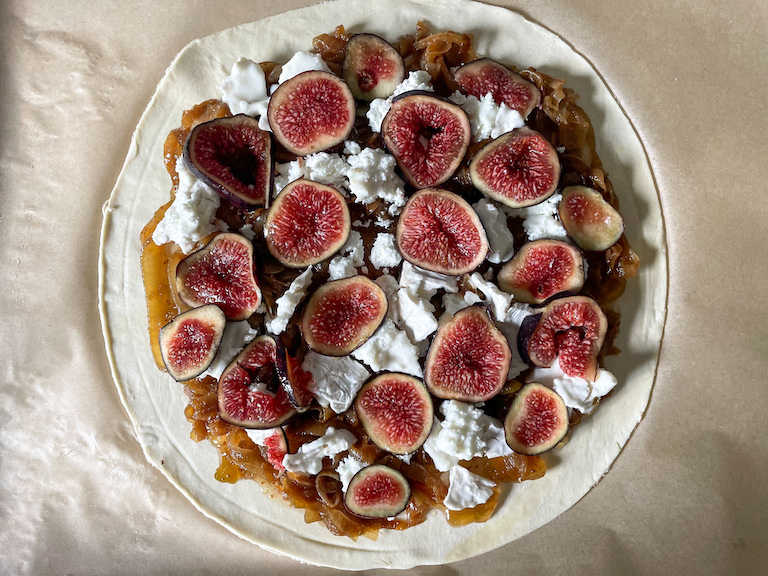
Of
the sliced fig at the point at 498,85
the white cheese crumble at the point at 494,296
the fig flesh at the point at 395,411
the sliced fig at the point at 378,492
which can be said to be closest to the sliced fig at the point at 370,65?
the sliced fig at the point at 498,85

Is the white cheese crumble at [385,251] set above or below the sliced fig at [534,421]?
above

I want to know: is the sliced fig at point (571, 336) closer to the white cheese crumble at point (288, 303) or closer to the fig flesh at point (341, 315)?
the fig flesh at point (341, 315)

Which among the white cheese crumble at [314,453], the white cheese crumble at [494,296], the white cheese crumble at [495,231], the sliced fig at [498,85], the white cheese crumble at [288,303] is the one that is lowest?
the white cheese crumble at [314,453]

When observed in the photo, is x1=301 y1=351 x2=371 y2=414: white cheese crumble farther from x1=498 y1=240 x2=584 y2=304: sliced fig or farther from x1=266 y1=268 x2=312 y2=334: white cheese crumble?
x1=498 y1=240 x2=584 y2=304: sliced fig

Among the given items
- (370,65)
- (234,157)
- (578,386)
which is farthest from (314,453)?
(370,65)

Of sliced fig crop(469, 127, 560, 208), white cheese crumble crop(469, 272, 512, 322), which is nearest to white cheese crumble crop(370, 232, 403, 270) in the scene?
white cheese crumble crop(469, 272, 512, 322)

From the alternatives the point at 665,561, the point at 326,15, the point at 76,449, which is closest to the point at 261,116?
the point at 326,15

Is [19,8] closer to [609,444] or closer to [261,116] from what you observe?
[261,116]
